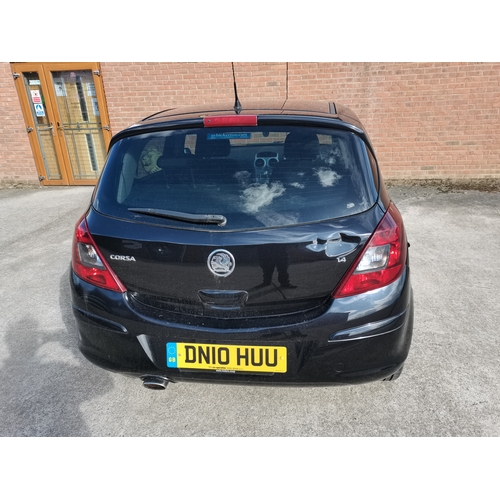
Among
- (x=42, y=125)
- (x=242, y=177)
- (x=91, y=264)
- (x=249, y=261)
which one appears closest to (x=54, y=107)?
(x=42, y=125)

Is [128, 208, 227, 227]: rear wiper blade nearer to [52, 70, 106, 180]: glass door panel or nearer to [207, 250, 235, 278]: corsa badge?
[207, 250, 235, 278]: corsa badge

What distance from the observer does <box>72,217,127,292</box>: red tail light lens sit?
199 cm

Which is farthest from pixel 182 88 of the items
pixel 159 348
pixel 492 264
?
pixel 159 348

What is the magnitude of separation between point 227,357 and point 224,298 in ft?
0.91

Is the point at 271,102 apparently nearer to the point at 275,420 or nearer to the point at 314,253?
the point at 314,253

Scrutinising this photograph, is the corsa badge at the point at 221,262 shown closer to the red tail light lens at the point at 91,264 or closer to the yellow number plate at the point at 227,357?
the yellow number plate at the point at 227,357

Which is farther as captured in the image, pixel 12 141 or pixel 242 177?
pixel 12 141

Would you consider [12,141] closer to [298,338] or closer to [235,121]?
[235,121]

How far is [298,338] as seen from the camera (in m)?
1.83

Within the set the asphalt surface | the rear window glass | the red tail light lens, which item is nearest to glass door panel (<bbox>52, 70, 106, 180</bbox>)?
the asphalt surface

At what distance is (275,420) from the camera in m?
2.25

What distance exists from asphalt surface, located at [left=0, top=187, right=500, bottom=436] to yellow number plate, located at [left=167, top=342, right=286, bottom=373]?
522 millimetres

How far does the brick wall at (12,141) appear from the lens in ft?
25.2

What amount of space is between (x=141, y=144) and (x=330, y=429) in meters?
1.87
